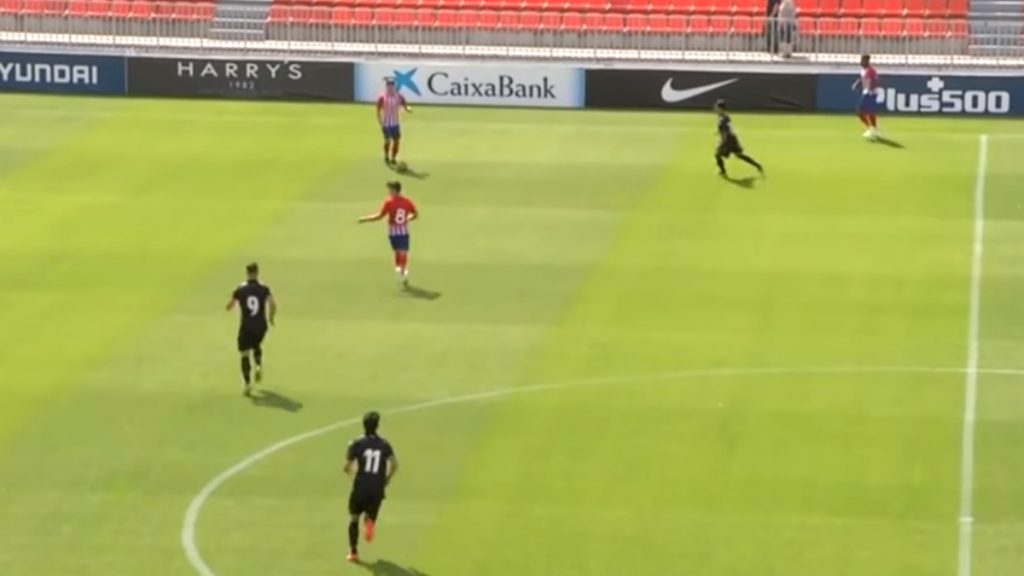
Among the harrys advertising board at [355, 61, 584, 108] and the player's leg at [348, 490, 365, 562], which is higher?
the harrys advertising board at [355, 61, 584, 108]

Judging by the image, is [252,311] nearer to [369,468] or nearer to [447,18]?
[369,468]

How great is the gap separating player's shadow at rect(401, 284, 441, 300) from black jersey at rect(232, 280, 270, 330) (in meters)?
5.67

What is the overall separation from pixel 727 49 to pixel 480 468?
1051 inches

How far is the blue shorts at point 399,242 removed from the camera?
129 ft

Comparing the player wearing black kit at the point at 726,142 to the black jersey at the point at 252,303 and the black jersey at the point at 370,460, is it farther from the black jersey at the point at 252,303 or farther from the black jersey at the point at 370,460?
the black jersey at the point at 370,460

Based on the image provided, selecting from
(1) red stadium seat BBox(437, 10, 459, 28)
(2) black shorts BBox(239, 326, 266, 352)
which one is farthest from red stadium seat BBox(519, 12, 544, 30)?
(2) black shorts BBox(239, 326, 266, 352)

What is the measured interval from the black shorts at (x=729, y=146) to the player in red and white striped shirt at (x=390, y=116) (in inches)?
266

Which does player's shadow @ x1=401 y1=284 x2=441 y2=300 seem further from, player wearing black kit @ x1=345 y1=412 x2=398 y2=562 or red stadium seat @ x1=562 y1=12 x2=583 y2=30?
red stadium seat @ x1=562 y1=12 x2=583 y2=30

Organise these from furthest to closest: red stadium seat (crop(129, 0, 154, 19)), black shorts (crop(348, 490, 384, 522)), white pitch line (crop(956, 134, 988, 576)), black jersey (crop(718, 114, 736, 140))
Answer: red stadium seat (crop(129, 0, 154, 19)) → black jersey (crop(718, 114, 736, 140)) → white pitch line (crop(956, 134, 988, 576)) → black shorts (crop(348, 490, 384, 522))

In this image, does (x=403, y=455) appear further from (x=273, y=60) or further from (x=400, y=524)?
(x=273, y=60)

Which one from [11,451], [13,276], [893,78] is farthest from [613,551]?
[893,78]

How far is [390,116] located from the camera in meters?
47.8

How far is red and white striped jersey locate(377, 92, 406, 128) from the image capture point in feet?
157

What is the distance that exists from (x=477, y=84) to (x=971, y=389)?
23.0 meters
